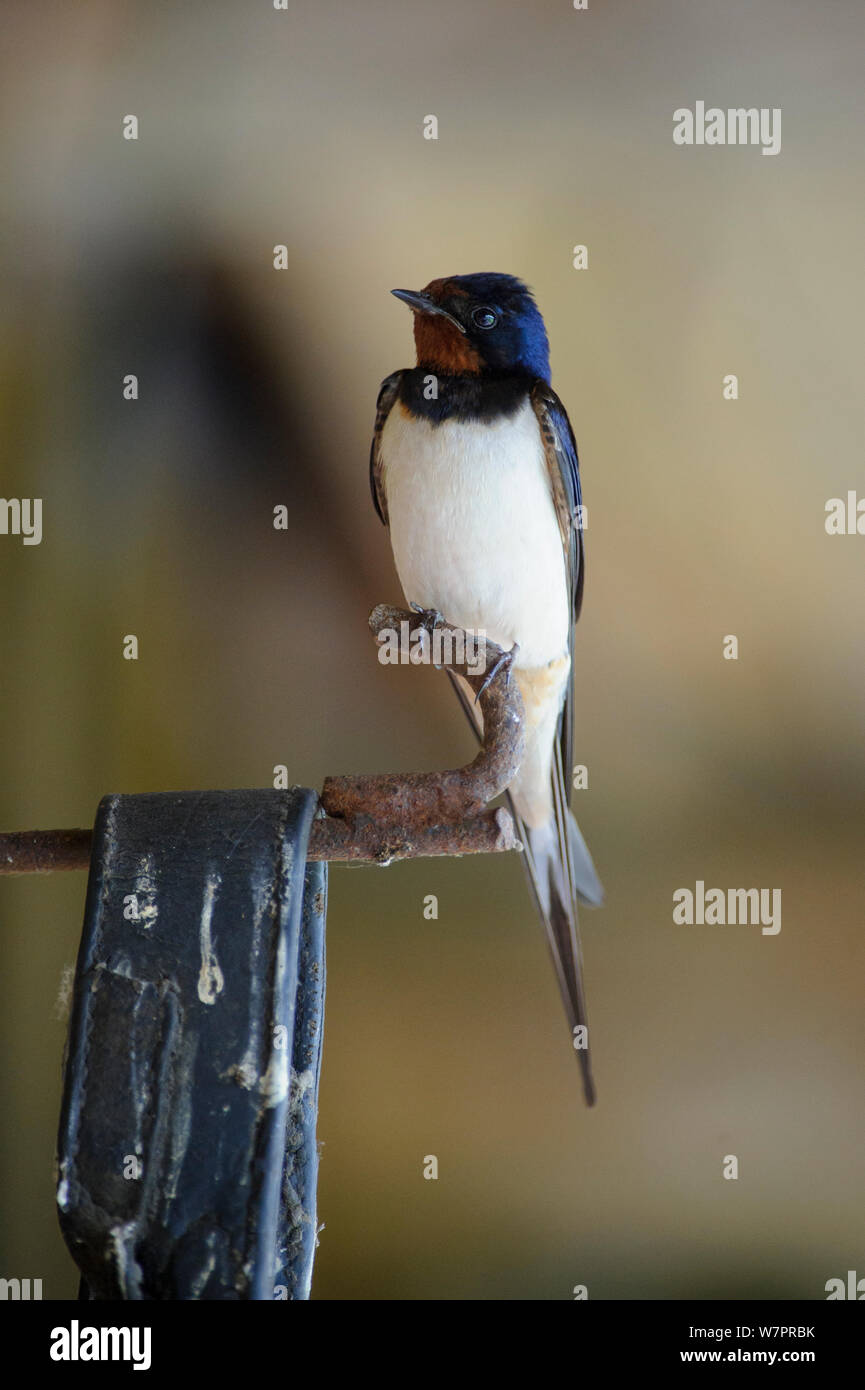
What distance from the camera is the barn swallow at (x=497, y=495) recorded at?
A: 107 centimetres

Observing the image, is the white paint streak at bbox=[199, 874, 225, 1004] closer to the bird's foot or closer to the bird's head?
the bird's foot

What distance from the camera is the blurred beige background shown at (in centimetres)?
134

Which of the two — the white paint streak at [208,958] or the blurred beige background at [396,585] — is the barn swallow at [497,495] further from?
the white paint streak at [208,958]

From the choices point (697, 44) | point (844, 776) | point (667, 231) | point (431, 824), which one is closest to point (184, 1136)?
point (431, 824)

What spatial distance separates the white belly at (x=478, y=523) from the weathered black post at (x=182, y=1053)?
70 cm

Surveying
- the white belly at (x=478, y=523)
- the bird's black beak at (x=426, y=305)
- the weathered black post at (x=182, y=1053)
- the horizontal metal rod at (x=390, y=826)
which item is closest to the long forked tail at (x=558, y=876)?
the white belly at (x=478, y=523)

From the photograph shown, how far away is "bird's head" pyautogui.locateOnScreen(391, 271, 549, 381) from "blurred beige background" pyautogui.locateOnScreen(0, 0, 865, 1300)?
0.32 metres

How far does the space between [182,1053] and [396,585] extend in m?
1.11

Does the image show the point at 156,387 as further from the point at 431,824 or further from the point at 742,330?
the point at 431,824

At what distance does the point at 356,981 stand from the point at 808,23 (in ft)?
4.26

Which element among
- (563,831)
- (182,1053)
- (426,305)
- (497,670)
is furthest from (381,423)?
(182,1053)

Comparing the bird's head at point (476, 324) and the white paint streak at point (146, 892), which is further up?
the bird's head at point (476, 324)

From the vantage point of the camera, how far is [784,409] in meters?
1.39

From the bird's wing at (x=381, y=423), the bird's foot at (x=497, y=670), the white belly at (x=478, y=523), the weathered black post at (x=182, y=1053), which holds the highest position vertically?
the bird's wing at (x=381, y=423)
